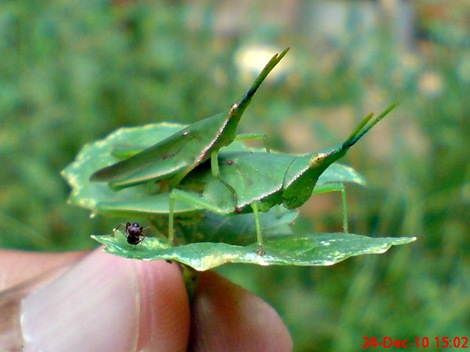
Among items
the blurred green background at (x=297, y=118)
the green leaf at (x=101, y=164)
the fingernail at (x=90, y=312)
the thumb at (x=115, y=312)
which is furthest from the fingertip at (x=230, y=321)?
the blurred green background at (x=297, y=118)

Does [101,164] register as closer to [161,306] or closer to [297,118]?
[161,306]

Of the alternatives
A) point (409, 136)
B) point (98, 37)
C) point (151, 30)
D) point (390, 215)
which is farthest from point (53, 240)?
point (409, 136)

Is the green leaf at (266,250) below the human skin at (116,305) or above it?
above

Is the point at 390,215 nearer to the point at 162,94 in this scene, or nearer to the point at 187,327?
the point at 162,94

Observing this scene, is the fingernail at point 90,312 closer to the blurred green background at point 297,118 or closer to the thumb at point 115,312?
the thumb at point 115,312

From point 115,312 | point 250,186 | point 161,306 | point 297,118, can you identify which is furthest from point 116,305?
point 297,118

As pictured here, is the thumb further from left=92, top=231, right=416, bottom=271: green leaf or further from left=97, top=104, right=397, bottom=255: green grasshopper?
left=92, top=231, right=416, bottom=271: green leaf

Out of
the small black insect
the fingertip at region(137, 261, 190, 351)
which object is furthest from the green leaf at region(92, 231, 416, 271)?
the fingertip at region(137, 261, 190, 351)
